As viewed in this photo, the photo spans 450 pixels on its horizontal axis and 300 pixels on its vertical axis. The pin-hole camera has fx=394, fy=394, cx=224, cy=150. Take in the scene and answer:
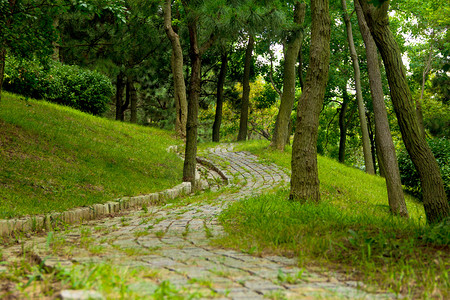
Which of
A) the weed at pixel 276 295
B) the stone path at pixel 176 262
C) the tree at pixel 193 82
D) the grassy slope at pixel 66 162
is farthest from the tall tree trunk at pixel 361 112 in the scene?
the weed at pixel 276 295

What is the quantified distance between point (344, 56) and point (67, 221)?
21.5 m

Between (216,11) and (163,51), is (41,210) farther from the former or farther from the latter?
(163,51)

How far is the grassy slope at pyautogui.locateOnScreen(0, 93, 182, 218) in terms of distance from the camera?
7.03 m

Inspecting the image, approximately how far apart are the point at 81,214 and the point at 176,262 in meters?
3.64

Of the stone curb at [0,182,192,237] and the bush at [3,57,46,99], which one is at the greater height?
the bush at [3,57,46,99]

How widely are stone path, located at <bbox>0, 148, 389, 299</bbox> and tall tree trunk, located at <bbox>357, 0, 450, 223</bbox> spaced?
3144 mm

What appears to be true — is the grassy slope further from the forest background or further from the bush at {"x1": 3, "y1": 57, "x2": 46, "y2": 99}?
the forest background

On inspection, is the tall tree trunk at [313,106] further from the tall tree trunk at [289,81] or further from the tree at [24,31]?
the tall tree trunk at [289,81]

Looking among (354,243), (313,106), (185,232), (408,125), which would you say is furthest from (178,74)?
(354,243)

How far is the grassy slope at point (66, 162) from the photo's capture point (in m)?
7.03

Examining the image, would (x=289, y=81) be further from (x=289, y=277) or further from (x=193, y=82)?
(x=289, y=277)

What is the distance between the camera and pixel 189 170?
10594mm

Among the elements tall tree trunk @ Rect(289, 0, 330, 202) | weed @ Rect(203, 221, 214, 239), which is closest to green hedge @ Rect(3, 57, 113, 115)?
tall tree trunk @ Rect(289, 0, 330, 202)

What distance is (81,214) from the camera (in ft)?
21.5
